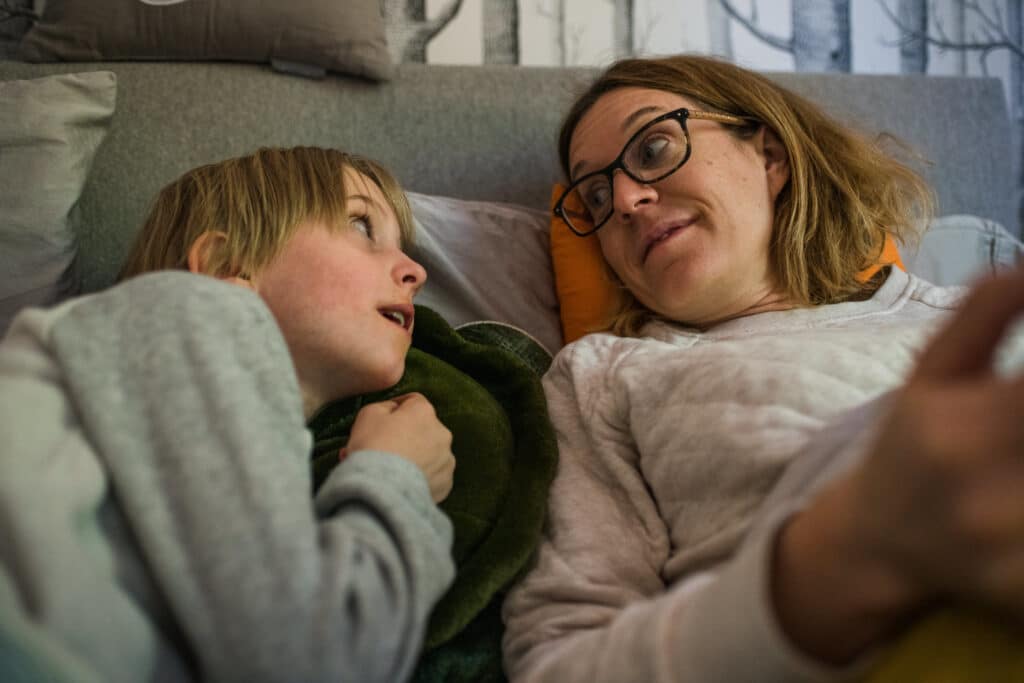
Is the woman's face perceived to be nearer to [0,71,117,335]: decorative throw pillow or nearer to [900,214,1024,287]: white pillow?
[900,214,1024,287]: white pillow

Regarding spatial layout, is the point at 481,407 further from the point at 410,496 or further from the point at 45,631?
the point at 45,631

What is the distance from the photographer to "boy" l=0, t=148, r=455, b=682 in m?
0.61

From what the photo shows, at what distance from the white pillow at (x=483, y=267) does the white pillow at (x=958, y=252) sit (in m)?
0.80

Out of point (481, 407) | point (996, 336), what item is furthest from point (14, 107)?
point (996, 336)

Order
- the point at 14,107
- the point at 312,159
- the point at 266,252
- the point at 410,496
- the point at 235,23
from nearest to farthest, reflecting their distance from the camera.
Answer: the point at 410,496, the point at 266,252, the point at 312,159, the point at 14,107, the point at 235,23

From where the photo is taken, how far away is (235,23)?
59.5 inches

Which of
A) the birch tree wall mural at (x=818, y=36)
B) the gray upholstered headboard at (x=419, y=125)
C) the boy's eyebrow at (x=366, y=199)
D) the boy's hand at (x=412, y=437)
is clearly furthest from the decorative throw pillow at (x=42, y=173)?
the birch tree wall mural at (x=818, y=36)

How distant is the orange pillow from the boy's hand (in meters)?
0.47

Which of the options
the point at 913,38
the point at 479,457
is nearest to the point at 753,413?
the point at 479,457

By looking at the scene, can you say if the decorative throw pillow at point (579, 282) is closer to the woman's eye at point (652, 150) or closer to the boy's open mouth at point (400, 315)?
the woman's eye at point (652, 150)

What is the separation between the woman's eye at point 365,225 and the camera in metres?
1.10

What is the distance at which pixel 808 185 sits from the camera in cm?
131

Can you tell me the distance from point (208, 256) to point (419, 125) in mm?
742

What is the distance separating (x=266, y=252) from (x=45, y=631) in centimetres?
53
